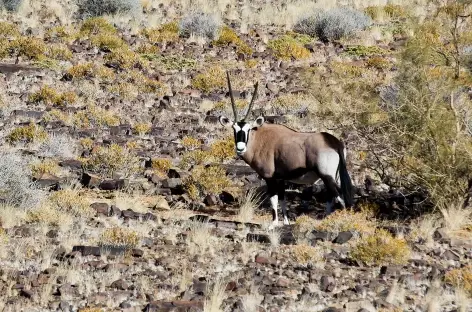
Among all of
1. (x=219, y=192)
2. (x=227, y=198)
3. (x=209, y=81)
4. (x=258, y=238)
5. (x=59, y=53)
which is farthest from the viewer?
(x=59, y=53)

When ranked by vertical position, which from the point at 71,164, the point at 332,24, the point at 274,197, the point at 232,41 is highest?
the point at 332,24

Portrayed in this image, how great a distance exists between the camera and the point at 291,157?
12.4 m

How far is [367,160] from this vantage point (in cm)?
1545

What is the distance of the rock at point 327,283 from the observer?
938 centimetres

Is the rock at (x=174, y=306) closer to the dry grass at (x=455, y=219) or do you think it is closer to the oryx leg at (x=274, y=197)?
the oryx leg at (x=274, y=197)

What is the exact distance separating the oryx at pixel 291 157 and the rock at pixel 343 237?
1139 millimetres

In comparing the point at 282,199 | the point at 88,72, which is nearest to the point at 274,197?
the point at 282,199

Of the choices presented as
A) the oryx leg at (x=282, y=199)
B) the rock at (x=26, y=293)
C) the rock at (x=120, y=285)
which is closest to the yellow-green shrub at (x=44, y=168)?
the oryx leg at (x=282, y=199)

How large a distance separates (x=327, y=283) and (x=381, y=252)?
115cm

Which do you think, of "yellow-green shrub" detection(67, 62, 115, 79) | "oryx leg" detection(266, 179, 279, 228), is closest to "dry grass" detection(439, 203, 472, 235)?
"oryx leg" detection(266, 179, 279, 228)

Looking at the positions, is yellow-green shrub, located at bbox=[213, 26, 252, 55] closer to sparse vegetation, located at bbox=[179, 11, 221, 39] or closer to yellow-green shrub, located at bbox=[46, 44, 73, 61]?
sparse vegetation, located at bbox=[179, 11, 221, 39]

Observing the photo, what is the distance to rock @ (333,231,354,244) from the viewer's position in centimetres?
1120

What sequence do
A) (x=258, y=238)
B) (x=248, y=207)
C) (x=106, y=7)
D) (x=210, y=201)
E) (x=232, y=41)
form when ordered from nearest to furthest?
(x=258, y=238) < (x=248, y=207) < (x=210, y=201) < (x=232, y=41) < (x=106, y=7)

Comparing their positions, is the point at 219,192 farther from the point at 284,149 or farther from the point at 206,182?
the point at 284,149
